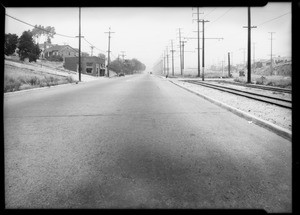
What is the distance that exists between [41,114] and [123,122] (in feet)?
11.2

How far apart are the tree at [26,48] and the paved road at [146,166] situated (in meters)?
58.8

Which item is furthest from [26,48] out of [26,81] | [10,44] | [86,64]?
[26,81]

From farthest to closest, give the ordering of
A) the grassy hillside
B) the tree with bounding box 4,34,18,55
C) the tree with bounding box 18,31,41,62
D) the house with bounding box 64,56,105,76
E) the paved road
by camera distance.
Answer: the house with bounding box 64,56,105,76 < the tree with bounding box 18,31,41,62 < the tree with bounding box 4,34,18,55 < the grassy hillside < the paved road

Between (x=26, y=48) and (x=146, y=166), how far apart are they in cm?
6474

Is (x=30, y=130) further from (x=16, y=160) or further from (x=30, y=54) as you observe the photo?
(x=30, y=54)

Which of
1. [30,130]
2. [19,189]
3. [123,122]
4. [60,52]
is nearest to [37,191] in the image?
[19,189]

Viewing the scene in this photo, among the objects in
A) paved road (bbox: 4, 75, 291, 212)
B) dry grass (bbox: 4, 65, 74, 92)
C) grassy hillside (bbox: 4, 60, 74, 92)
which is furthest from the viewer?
grassy hillside (bbox: 4, 60, 74, 92)

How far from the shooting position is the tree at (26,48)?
58.8 meters

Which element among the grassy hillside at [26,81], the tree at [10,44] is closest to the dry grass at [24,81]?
the grassy hillside at [26,81]

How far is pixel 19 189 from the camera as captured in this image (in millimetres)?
3291

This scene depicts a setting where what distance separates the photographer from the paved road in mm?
3018

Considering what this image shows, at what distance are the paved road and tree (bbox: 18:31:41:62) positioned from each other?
193 feet

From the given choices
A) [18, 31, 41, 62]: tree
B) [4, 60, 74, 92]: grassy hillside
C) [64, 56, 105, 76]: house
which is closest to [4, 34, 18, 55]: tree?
[18, 31, 41, 62]: tree

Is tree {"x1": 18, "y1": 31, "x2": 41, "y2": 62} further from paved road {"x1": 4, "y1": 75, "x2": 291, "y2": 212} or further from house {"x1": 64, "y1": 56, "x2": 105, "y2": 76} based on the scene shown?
paved road {"x1": 4, "y1": 75, "x2": 291, "y2": 212}
